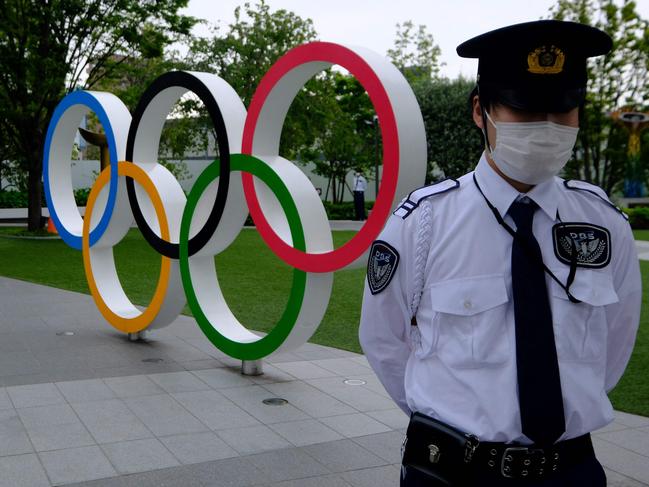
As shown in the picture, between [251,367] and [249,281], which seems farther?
[249,281]

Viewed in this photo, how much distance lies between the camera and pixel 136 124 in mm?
8242

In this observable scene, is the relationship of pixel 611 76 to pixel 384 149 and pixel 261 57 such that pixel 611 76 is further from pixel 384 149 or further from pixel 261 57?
pixel 384 149

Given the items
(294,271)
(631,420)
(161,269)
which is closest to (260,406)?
(294,271)

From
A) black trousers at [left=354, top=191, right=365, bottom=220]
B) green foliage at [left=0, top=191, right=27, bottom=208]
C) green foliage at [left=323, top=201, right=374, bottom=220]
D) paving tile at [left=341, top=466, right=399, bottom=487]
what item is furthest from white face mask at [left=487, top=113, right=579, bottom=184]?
green foliage at [left=0, top=191, right=27, bottom=208]

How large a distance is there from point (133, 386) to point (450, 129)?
24.8 meters

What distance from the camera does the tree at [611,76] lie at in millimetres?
27641

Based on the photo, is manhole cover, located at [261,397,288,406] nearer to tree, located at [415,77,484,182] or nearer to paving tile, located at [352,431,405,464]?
paving tile, located at [352,431,405,464]

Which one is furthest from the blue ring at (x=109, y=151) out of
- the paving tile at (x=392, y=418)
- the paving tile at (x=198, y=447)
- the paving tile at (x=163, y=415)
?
A: the paving tile at (x=392, y=418)

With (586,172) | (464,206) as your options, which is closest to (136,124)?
(464,206)

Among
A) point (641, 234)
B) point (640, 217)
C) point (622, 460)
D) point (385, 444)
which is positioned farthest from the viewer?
point (640, 217)

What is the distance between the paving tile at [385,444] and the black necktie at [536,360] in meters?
3.09

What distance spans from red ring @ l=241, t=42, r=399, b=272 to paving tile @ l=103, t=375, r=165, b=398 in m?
1.66

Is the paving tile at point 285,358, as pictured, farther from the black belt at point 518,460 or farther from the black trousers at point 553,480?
the black belt at point 518,460

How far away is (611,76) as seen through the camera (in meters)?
28.5
